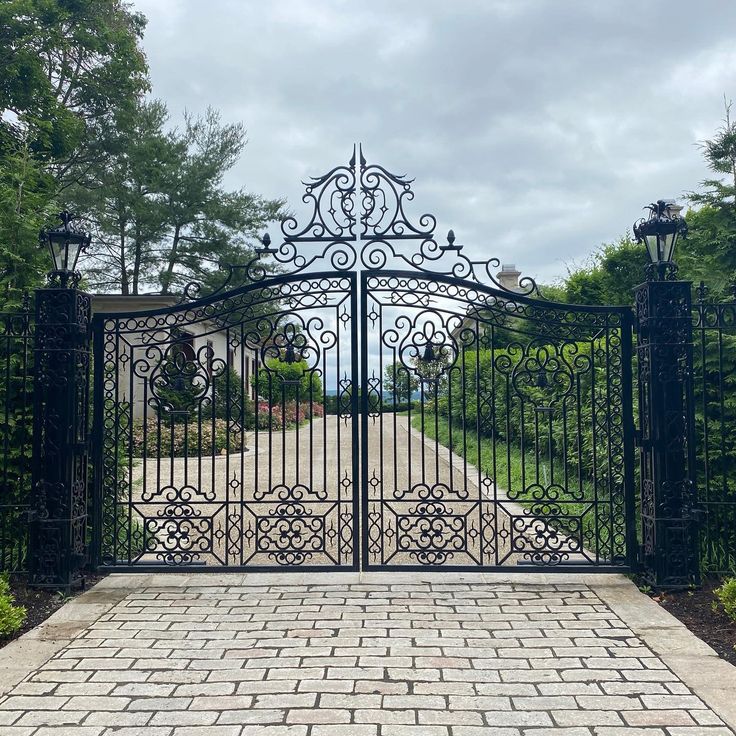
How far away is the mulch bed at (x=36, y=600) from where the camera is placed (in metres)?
4.49

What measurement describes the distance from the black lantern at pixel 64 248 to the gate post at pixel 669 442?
193 inches

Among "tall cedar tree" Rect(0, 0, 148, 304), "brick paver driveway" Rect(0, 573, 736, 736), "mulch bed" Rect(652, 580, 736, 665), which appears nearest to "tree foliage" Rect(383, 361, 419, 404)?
"brick paver driveway" Rect(0, 573, 736, 736)

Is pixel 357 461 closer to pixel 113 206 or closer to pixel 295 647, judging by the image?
pixel 295 647

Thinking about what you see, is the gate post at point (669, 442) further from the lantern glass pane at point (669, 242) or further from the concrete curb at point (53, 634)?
the concrete curb at point (53, 634)

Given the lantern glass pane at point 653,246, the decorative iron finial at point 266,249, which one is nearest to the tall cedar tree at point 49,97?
the decorative iron finial at point 266,249

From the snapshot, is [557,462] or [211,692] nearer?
[211,692]

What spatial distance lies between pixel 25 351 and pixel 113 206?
17.5 meters

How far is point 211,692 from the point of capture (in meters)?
3.27

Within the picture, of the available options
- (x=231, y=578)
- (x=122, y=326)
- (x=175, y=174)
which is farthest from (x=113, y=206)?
(x=231, y=578)

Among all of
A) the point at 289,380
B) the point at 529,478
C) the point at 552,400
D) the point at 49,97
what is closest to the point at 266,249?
Answer: the point at 289,380

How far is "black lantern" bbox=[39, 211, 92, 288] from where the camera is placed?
204 inches

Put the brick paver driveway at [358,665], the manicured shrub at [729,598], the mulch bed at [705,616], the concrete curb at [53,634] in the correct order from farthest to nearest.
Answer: the manicured shrub at [729,598]
the mulch bed at [705,616]
the concrete curb at [53,634]
the brick paver driveway at [358,665]

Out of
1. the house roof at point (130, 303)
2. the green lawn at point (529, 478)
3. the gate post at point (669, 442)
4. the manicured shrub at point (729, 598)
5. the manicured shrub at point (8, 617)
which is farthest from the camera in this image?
the house roof at point (130, 303)

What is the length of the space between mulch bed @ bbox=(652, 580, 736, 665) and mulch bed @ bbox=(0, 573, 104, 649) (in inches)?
184
